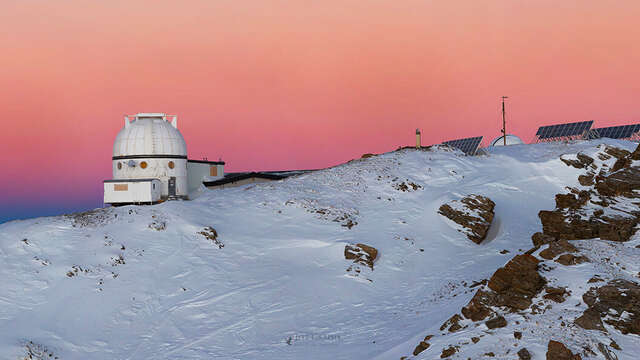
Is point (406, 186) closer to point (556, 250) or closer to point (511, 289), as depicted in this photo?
point (556, 250)

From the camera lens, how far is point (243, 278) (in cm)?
2784

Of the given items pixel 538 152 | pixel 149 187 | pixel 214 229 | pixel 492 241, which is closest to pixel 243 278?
pixel 214 229

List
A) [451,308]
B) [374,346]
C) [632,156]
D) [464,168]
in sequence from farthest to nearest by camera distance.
Result: [464,168], [632,156], [451,308], [374,346]

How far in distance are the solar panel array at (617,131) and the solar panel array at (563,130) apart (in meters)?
1.22

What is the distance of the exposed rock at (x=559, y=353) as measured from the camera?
15195 millimetres

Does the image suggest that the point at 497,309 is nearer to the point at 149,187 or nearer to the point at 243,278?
the point at 243,278

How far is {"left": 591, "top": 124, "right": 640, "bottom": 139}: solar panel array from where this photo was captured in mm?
55116

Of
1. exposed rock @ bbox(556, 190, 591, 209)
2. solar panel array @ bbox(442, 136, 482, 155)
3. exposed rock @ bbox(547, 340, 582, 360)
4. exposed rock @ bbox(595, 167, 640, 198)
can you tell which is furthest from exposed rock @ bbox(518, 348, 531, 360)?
solar panel array @ bbox(442, 136, 482, 155)

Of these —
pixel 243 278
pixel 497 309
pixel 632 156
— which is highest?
pixel 632 156

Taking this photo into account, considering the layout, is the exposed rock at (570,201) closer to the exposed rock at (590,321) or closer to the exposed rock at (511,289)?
the exposed rock at (511,289)

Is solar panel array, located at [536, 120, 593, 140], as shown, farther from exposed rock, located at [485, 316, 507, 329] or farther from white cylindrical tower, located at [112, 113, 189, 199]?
exposed rock, located at [485, 316, 507, 329]

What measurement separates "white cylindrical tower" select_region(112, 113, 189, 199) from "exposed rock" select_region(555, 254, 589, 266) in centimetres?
3273

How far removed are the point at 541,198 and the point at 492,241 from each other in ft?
29.1

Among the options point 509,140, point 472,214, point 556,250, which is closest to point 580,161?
point 472,214
